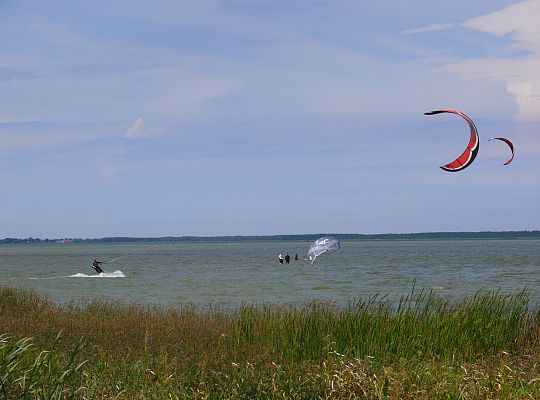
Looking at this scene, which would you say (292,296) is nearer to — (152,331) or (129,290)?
(129,290)

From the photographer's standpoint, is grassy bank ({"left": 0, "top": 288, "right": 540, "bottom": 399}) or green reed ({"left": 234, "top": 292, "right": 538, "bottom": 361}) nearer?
grassy bank ({"left": 0, "top": 288, "right": 540, "bottom": 399})

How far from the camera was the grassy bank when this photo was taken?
9.26 meters

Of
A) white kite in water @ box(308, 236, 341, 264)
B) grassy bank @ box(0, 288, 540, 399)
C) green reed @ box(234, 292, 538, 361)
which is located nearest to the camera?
grassy bank @ box(0, 288, 540, 399)

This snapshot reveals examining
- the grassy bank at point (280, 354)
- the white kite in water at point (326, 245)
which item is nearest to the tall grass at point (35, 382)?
the grassy bank at point (280, 354)

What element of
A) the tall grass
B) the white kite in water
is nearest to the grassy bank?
the tall grass

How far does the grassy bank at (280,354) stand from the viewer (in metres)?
9.26

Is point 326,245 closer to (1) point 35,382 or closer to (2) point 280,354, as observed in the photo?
(2) point 280,354

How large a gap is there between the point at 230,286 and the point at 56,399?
4608 cm

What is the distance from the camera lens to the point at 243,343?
50.0ft

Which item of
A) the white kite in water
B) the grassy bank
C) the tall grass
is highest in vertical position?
the white kite in water

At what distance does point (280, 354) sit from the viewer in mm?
13219

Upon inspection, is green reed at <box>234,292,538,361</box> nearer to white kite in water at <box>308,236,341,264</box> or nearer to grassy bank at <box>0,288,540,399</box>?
grassy bank at <box>0,288,540,399</box>

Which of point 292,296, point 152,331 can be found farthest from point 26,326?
point 292,296

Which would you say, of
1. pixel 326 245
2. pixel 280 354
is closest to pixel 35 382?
pixel 280 354
